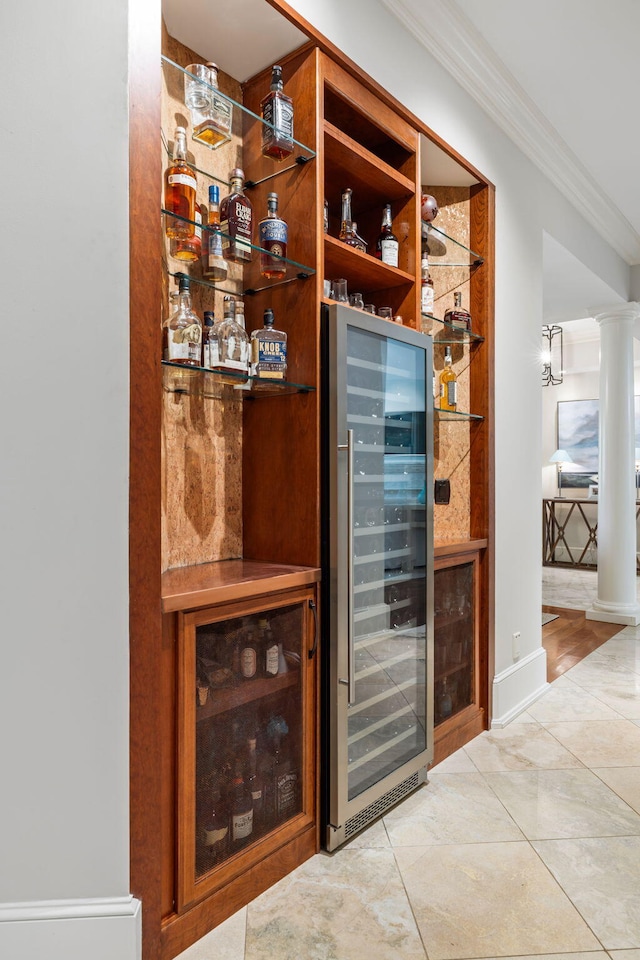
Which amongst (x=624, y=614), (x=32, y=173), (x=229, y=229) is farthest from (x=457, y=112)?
(x=624, y=614)

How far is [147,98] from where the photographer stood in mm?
1420

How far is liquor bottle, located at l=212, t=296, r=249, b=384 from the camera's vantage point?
1.75m

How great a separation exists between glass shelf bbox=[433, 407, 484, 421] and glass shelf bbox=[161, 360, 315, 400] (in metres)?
0.98

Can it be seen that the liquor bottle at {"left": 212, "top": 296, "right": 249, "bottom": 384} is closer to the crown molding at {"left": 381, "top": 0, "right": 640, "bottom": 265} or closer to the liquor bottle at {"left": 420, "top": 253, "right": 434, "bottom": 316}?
the liquor bottle at {"left": 420, "top": 253, "right": 434, "bottom": 316}

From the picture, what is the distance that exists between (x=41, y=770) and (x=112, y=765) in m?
0.15

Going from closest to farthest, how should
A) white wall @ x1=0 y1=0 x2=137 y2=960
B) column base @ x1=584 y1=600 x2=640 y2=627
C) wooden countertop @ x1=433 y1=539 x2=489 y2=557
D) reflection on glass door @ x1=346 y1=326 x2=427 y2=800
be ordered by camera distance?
1. white wall @ x1=0 y1=0 x2=137 y2=960
2. reflection on glass door @ x1=346 y1=326 x2=427 y2=800
3. wooden countertop @ x1=433 y1=539 x2=489 y2=557
4. column base @ x1=584 y1=600 x2=640 y2=627

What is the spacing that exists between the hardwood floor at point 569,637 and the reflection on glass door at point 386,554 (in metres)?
1.79

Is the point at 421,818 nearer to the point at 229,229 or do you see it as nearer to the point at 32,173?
the point at 229,229

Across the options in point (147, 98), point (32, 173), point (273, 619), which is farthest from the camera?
point (273, 619)

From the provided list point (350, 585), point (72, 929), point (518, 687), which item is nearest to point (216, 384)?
point (350, 585)

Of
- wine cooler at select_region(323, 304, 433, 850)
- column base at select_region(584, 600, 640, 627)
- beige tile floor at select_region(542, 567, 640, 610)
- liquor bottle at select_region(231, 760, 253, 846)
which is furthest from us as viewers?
beige tile floor at select_region(542, 567, 640, 610)

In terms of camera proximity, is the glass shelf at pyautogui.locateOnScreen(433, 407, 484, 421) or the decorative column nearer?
the glass shelf at pyautogui.locateOnScreen(433, 407, 484, 421)

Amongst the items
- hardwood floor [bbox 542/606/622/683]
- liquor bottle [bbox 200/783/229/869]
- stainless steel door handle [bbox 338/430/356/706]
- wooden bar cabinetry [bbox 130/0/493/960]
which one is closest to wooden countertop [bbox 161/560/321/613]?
wooden bar cabinetry [bbox 130/0/493/960]

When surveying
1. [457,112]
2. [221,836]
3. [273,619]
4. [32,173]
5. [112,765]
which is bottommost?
[221,836]
